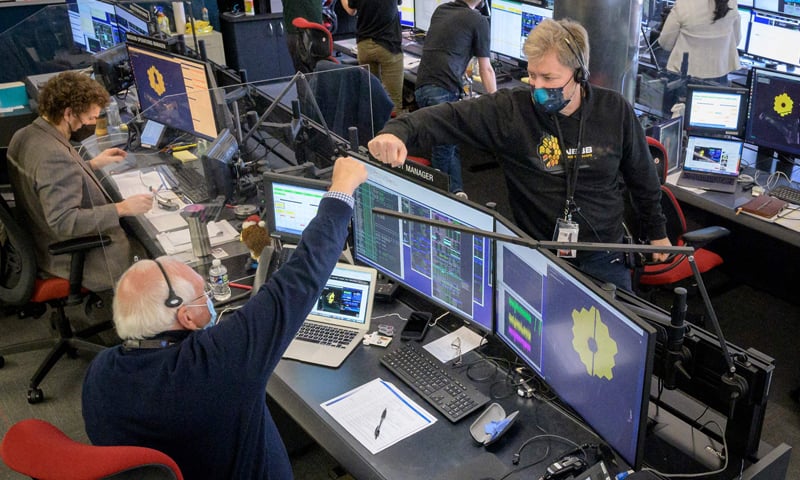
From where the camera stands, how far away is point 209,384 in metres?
1.76

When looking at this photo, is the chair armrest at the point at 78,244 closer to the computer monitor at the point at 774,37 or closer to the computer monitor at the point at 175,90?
the computer monitor at the point at 175,90

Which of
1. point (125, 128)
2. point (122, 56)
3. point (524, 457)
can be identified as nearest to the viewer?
point (524, 457)

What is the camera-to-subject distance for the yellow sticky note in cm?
392

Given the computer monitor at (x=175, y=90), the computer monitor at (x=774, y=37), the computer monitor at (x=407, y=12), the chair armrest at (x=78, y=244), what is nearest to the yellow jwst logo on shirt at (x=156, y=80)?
the computer monitor at (x=175, y=90)

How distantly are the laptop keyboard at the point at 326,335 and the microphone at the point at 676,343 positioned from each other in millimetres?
1014

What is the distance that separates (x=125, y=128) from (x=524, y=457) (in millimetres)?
3313

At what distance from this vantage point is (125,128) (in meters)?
4.46

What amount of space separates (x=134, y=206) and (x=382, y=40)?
2.84m

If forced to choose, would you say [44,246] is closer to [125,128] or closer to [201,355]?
[125,128]

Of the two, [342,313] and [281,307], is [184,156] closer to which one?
[342,313]

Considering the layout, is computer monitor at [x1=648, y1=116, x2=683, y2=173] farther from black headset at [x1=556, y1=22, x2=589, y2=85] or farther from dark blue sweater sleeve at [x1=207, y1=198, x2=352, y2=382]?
dark blue sweater sleeve at [x1=207, y1=198, x2=352, y2=382]

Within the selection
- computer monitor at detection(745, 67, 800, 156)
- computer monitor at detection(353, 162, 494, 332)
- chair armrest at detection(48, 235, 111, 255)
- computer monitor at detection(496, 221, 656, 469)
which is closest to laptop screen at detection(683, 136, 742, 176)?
computer monitor at detection(745, 67, 800, 156)

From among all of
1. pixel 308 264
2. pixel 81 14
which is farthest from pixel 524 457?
pixel 81 14

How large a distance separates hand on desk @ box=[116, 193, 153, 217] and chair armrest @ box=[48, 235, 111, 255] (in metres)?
0.13
